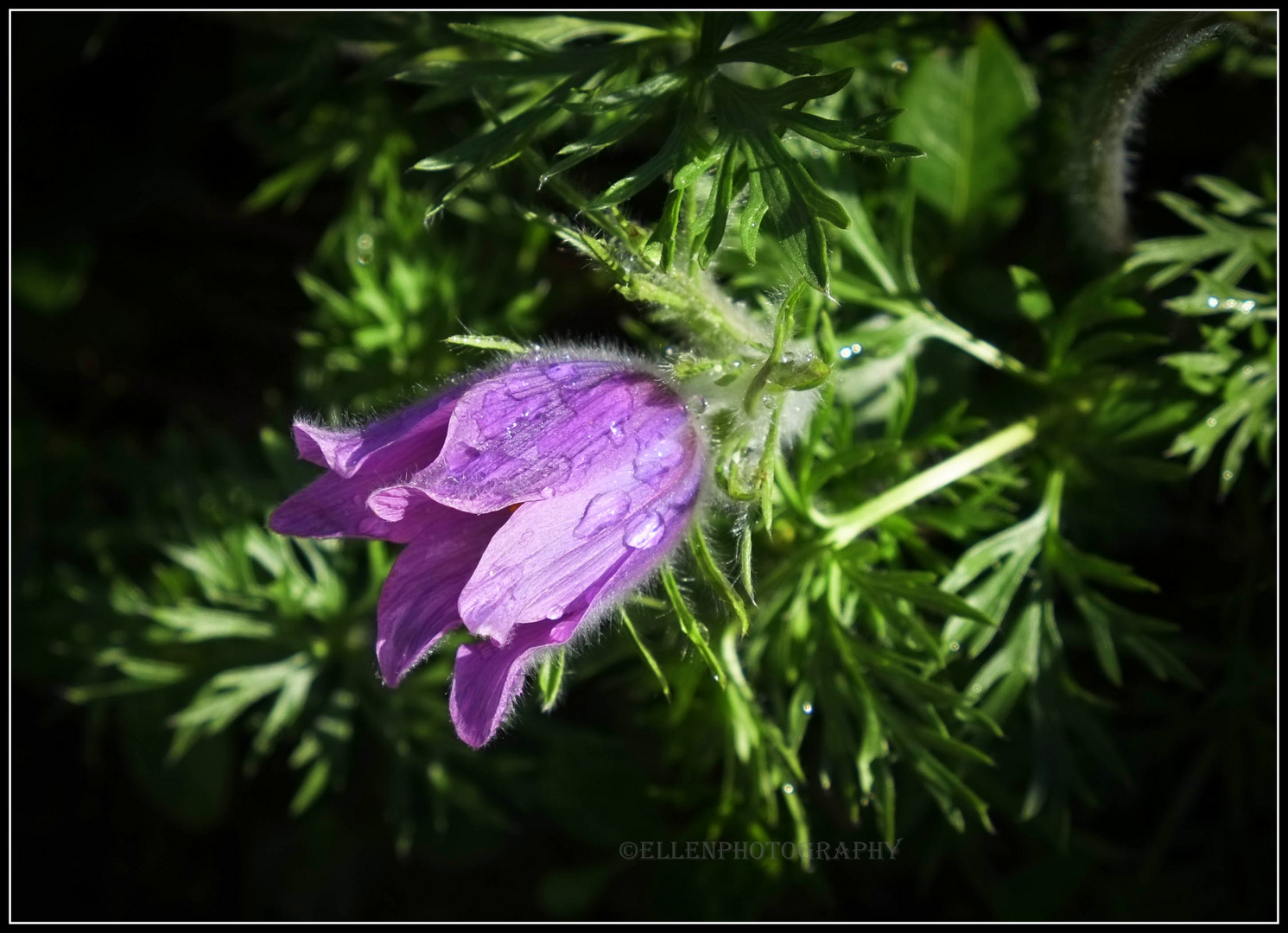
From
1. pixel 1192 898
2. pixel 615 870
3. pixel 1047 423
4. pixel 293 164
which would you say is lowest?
pixel 1192 898

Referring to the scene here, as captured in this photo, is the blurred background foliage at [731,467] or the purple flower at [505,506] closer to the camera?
the purple flower at [505,506]

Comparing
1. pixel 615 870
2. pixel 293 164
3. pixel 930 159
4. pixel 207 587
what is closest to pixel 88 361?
pixel 293 164

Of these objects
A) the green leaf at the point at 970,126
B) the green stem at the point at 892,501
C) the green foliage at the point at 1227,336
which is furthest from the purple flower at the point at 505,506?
the green leaf at the point at 970,126

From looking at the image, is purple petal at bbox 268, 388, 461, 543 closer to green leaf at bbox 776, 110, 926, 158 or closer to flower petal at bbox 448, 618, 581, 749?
flower petal at bbox 448, 618, 581, 749

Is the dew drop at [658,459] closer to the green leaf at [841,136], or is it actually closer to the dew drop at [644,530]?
the dew drop at [644,530]

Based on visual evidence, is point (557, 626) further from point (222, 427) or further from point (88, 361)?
point (88, 361)

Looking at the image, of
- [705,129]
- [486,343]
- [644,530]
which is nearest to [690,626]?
[644,530]
